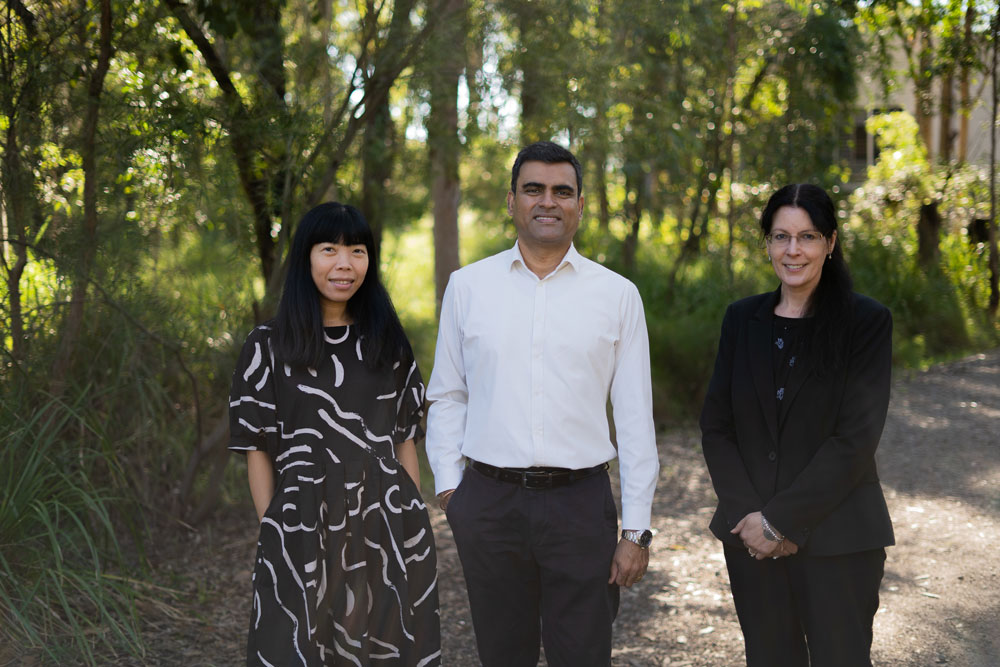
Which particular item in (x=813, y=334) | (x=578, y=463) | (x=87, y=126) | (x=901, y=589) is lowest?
(x=901, y=589)

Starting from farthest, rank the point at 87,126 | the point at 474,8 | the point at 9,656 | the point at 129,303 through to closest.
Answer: the point at 474,8
the point at 129,303
the point at 87,126
the point at 9,656

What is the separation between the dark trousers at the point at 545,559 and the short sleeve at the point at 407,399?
0.25 meters

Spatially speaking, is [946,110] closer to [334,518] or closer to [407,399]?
[407,399]

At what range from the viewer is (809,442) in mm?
2830

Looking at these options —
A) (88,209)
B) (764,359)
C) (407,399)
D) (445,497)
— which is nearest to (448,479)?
(445,497)

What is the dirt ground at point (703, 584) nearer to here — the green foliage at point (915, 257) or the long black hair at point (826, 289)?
the long black hair at point (826, 289)

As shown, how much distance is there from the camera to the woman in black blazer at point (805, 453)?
2748 mm

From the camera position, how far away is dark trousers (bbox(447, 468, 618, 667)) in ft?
9.31

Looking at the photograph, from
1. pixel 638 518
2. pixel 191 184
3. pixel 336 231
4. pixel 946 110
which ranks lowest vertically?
pixel 638 518

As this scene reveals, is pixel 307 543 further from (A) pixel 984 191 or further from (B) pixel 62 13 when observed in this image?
(A) pixel 984 191

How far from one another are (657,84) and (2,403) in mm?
7965

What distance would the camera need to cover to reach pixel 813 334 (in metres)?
2.83

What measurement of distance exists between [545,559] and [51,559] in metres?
2.48

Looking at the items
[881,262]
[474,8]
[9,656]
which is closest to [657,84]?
[881,262]
